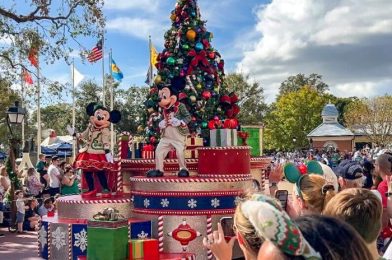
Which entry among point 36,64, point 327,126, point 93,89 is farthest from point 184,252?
point 327,126

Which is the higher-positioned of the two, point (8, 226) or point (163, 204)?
point (163, 204)

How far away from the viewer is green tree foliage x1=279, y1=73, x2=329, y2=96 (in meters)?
71.8

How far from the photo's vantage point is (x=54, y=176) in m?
14.3

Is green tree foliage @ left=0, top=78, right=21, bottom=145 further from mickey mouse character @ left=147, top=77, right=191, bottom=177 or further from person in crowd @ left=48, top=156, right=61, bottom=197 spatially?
mickey mouse character @ left=147, top=77, right=191, bottom=177

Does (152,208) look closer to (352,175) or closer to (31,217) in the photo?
(352,175)

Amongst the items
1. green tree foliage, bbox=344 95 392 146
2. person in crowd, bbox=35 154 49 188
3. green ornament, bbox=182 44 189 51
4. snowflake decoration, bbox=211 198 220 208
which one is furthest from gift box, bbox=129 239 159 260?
green tree foliage, bbox=344 95 392 146

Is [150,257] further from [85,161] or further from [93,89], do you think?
[93,89]

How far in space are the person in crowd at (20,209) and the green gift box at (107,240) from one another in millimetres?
5790

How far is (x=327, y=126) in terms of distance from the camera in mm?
53406

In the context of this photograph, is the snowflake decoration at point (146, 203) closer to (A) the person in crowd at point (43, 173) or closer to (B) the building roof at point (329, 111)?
(A) the person in crowd at point (43, 173)

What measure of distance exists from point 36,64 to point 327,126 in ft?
135

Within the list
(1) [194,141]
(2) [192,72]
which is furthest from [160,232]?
(2) [192,72]

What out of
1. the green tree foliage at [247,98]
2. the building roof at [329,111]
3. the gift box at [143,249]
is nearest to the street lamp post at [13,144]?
the gift box at [143,249]

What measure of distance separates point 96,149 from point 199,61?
4.54 meters
